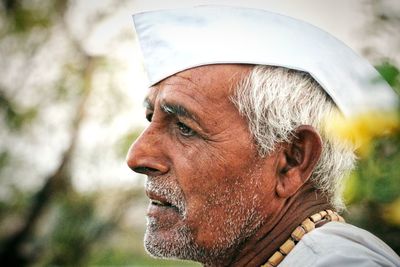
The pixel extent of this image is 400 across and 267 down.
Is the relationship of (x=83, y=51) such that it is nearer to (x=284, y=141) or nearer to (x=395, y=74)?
(x=284, y=141)

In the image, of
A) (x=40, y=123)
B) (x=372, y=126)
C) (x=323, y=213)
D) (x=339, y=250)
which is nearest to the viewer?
(x=372, y=126)

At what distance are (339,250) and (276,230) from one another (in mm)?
449

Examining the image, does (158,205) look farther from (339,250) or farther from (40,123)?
(40,123)

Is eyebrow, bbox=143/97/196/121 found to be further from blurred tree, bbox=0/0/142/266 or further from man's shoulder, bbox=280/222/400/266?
blurred tree, bbox=0/0/142/266

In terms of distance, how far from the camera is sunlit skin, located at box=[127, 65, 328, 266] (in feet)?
8.16

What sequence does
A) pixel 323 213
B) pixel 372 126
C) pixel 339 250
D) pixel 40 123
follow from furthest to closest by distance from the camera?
pixel 40 123
pixel 323 213
pixel 339 250
pixel 372 126

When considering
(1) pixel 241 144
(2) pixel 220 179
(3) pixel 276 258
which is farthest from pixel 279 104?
(3) pixel 276 258

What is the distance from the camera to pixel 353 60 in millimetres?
2613

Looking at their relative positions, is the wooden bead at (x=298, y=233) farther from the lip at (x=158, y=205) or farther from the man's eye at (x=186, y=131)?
the man's eye at (x=186, y=131)

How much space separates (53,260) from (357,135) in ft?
36.8

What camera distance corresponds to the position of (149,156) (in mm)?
2527

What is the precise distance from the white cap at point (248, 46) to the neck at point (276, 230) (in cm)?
44

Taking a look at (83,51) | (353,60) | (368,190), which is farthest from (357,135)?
(83,51)

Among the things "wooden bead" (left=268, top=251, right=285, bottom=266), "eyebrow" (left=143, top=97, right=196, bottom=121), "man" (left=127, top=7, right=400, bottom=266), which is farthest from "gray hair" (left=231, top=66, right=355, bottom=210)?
"wooden bead" (left=268, top=251, right=285, bottom=266)
